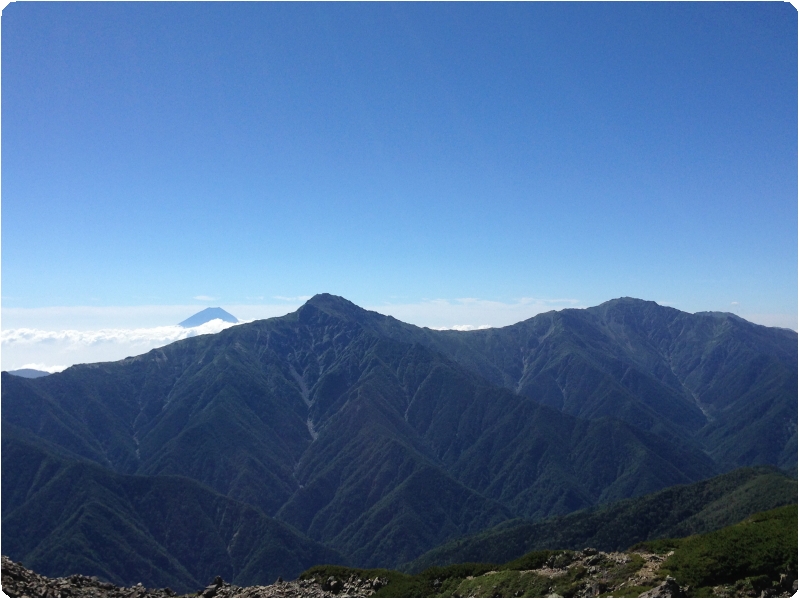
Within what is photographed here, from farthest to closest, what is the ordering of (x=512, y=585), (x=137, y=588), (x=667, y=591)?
(x=137, y=588) → (x=512, y=585) → (x=667, y=591)

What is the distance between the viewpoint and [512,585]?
157ft

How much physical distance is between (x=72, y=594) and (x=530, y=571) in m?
38.9

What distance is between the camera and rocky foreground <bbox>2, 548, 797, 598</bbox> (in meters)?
38.6

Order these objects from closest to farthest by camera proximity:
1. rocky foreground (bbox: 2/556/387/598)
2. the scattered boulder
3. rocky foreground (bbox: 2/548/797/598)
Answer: the scattered boulder, rocky foreground (bbox: 2/548/797/598), rocky foreground (bbox: 2/556/387/598)

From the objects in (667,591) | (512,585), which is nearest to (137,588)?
(512,585)

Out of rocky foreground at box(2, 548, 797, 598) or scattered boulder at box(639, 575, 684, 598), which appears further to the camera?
rocky foreground at box(2, 548, 797, 598)

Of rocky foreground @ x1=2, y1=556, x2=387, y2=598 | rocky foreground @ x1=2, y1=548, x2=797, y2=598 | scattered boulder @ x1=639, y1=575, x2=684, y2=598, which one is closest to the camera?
scattered boulder @ x1=639, y1=575, x2=684, y2=598

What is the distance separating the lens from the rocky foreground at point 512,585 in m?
38.6

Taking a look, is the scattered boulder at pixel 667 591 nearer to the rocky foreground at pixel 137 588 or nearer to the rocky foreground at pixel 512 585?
the rocky foreground at pixel 512 585

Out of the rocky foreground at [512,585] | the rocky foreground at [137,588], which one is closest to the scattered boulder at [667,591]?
the rocky foreground at [512,585]

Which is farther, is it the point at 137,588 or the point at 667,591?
the point at 137,588

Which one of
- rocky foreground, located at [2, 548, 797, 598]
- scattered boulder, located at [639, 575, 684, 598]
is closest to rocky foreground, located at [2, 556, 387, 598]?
rocky foreground, located at [2, 548, 797, 598]

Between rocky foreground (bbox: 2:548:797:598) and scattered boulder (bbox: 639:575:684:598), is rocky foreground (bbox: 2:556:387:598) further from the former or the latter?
scattered boulder (bbox: 639:575:684:598)

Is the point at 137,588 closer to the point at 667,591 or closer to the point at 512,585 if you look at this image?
the point at 512,585
